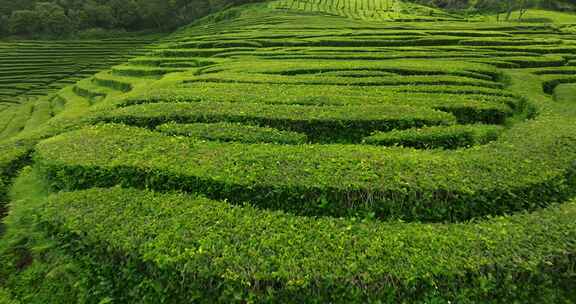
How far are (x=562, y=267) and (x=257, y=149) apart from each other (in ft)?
25.8

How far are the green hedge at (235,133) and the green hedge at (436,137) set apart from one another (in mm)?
2918

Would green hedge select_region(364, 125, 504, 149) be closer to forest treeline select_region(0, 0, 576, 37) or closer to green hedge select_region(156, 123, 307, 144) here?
green hedge select_region(156, 123, 307, 144)

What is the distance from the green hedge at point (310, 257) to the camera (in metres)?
5.95

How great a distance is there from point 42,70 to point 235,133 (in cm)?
5105

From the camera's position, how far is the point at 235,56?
3059 cm

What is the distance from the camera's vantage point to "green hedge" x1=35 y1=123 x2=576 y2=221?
7.94 meters

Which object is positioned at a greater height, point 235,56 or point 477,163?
point 235,56

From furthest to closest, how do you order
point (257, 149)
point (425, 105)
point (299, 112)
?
point (425, 105), point (299, 112), point (257, 149)

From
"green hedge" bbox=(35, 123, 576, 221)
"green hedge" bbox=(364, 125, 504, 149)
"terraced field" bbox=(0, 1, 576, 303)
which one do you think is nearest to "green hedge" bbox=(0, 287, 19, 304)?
"terraced field" bbox=(0, 1, 576, 303)

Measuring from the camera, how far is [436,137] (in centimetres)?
1106

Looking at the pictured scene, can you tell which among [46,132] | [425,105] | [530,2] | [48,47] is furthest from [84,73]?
[530,2]

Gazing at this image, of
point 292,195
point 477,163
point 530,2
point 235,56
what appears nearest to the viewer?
point 292,195

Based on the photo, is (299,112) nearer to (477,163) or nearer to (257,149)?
(257,149)

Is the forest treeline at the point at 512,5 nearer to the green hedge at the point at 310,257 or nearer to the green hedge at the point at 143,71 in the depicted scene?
the green hedge at the point at 143,71
